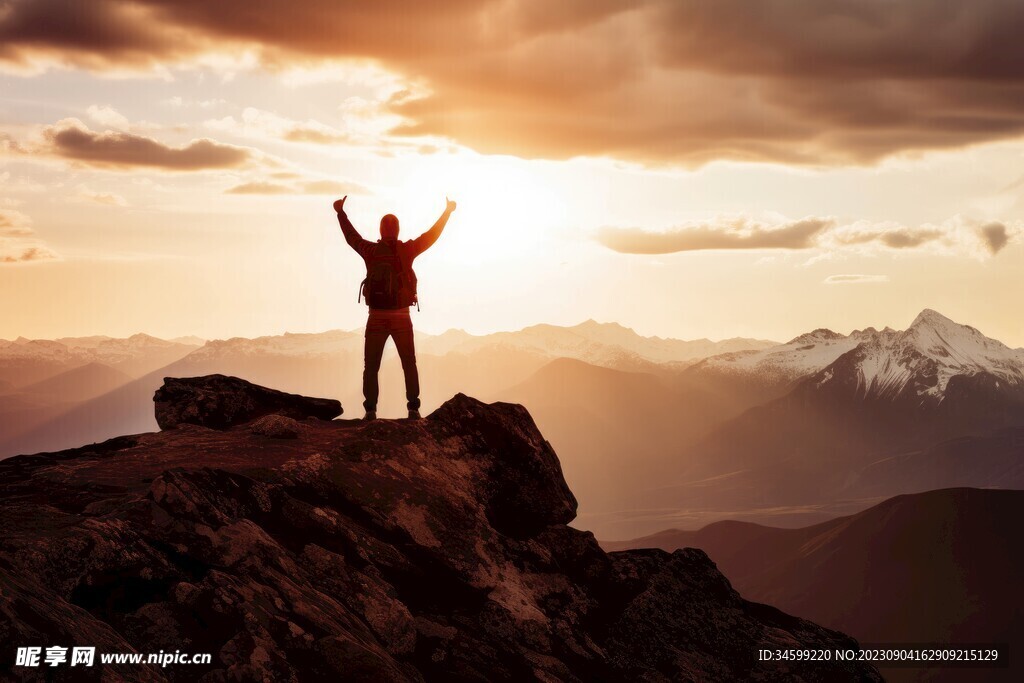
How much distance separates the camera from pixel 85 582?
14.0m

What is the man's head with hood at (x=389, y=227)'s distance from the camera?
2369 centimetres

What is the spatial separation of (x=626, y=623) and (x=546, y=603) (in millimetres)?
2150

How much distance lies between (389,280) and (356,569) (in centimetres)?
879

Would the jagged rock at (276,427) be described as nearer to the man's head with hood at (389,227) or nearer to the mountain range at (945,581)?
the man's head with hood at (389,227)

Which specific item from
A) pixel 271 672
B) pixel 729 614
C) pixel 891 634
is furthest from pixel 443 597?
pixel 891 634

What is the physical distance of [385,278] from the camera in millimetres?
23625

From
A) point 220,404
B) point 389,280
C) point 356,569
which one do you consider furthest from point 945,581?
point 356,569

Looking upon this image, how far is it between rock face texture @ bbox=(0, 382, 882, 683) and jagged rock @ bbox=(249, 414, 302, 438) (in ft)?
0.62

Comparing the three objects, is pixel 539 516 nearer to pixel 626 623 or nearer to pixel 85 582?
pixel 626 623

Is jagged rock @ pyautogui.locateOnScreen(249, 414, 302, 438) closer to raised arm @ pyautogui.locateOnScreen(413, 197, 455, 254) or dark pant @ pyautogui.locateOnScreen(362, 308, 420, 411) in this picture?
dark pant @ pyautogui.locateOnScreen(362, 308, 420, 411)

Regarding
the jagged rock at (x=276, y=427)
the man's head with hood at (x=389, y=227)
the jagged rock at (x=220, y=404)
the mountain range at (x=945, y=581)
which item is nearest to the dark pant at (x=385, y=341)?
the jagged rock at (x=220, y=404)

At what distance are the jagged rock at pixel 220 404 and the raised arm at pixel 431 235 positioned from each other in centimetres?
457

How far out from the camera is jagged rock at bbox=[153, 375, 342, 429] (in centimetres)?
2405

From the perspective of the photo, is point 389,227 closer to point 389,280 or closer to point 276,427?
point 389,280
